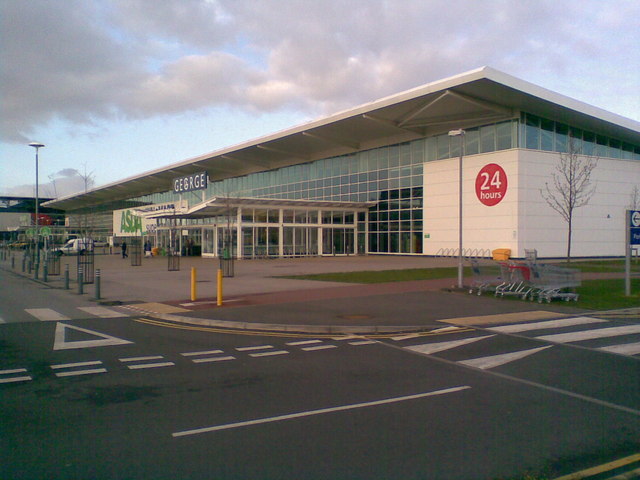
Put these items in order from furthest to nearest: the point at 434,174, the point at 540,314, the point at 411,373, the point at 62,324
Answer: the point at 434,174 → the point at 540,314 → the point at 62,324 → the point at 411,373

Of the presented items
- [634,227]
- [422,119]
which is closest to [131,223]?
[422,119]

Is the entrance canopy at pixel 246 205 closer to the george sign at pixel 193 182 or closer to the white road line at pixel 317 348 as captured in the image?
the george sign at pixel 193 182

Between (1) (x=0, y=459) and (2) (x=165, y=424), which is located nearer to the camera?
(1) (x=0, y=459)

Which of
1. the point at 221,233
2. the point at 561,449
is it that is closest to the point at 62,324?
the point at 561,449

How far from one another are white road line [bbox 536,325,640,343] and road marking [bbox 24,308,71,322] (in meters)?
11.7

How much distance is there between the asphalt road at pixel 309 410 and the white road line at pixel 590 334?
0.56m

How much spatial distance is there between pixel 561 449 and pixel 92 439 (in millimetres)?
4671

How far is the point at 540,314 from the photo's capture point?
46.4 ft

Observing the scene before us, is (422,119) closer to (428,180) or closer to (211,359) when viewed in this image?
(428,180)

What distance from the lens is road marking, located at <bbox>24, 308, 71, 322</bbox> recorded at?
13.5 meters

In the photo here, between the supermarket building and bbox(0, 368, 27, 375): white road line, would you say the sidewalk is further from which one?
the supermarket building

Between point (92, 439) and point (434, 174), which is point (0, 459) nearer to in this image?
point (92, 439)

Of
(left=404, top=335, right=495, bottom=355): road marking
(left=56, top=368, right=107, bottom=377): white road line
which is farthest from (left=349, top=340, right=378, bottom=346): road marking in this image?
(left=56, top=368, right=107, bottom=377): white road line

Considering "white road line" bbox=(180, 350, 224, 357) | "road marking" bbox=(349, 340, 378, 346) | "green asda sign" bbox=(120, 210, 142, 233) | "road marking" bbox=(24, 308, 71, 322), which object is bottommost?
"road marking" bbox=(349, 340, 378, 346)
